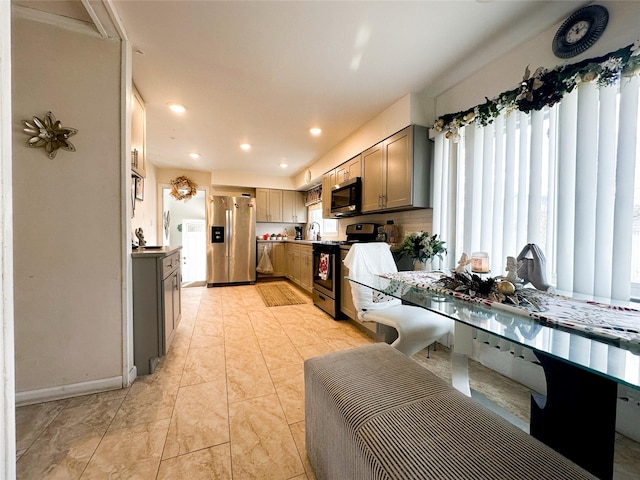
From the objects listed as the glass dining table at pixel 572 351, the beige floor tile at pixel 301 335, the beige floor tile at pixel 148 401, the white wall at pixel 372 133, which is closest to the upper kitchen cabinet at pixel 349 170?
the white wall at pixel 372 133

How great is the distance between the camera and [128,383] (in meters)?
1.73

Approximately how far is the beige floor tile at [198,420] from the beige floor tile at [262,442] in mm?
69

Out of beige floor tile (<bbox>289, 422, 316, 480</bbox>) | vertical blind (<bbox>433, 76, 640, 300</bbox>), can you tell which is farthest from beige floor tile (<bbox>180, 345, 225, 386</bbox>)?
vertical blind (<bbox>433, 76, 640, 300</bbox>)

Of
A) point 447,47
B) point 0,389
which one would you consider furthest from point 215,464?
point 447,47

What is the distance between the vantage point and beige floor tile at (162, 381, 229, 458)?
127 centimetres

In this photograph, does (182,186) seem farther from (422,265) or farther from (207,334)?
(422,265)

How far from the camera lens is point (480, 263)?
4.77 feet

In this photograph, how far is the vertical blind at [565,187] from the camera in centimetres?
131

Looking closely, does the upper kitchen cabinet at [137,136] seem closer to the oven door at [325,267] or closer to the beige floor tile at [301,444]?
the oven door at [325,267]

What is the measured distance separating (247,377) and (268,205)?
14.3 feet

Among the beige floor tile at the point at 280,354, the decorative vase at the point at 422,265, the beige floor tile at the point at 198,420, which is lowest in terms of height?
the beige floor tile at the point at 198,420

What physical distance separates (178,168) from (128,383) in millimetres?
4577

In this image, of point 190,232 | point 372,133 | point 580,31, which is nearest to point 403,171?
point 372,133

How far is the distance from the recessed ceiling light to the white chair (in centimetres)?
241
